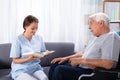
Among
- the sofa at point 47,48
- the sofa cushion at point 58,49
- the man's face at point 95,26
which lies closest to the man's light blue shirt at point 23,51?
the sofa at point 47,48

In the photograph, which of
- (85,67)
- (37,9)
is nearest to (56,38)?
(37,9)

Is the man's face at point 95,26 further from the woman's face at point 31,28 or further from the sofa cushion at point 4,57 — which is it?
the sofa cushion at point 4,57

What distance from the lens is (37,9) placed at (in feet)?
11.6

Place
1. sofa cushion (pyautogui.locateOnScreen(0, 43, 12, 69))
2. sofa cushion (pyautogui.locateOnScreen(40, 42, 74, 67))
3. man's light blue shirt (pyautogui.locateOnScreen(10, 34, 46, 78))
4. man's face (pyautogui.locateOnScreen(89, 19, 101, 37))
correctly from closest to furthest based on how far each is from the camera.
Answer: man's face (pyautogui.locateOnScreen(89, 19, 101, 37))
man's light blue shirt (pyautogui.locateOnScreen(10, 34, 46, 78))
sofa cushion (pyautogui.locateOnScreen(0, 43, 12, 69))
sofa cushion (pyautogui.locateOnScreen(40, 42, 74, 67))

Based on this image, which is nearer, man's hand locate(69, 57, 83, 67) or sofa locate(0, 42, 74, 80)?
man's hand locate(69, 57, 83, 67)

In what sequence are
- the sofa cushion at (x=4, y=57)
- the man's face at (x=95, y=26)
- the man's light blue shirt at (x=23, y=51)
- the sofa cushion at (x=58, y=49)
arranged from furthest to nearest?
the sofa cushion at (x=58, y=49)
the sofa cushion at (x=4, y=57)
the man's light blue shirt at (x=23, y=51)
the man's face at (x=95, y=26)

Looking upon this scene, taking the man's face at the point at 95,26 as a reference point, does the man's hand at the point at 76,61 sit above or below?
below

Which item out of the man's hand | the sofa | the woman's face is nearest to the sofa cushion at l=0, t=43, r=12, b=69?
the sofa

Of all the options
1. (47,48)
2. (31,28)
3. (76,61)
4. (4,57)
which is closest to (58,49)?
(47,48)

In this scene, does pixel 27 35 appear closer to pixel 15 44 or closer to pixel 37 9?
pixel 15 44

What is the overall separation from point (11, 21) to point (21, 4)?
0.98 ft

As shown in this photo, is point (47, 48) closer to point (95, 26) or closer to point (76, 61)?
point (76, 61)

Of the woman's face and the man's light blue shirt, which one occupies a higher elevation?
the woman's face

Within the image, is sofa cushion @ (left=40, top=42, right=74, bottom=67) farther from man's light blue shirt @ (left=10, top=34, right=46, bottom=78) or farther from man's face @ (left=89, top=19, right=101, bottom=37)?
man's face @ (left=89, top=19, right=101, bottom=37)
